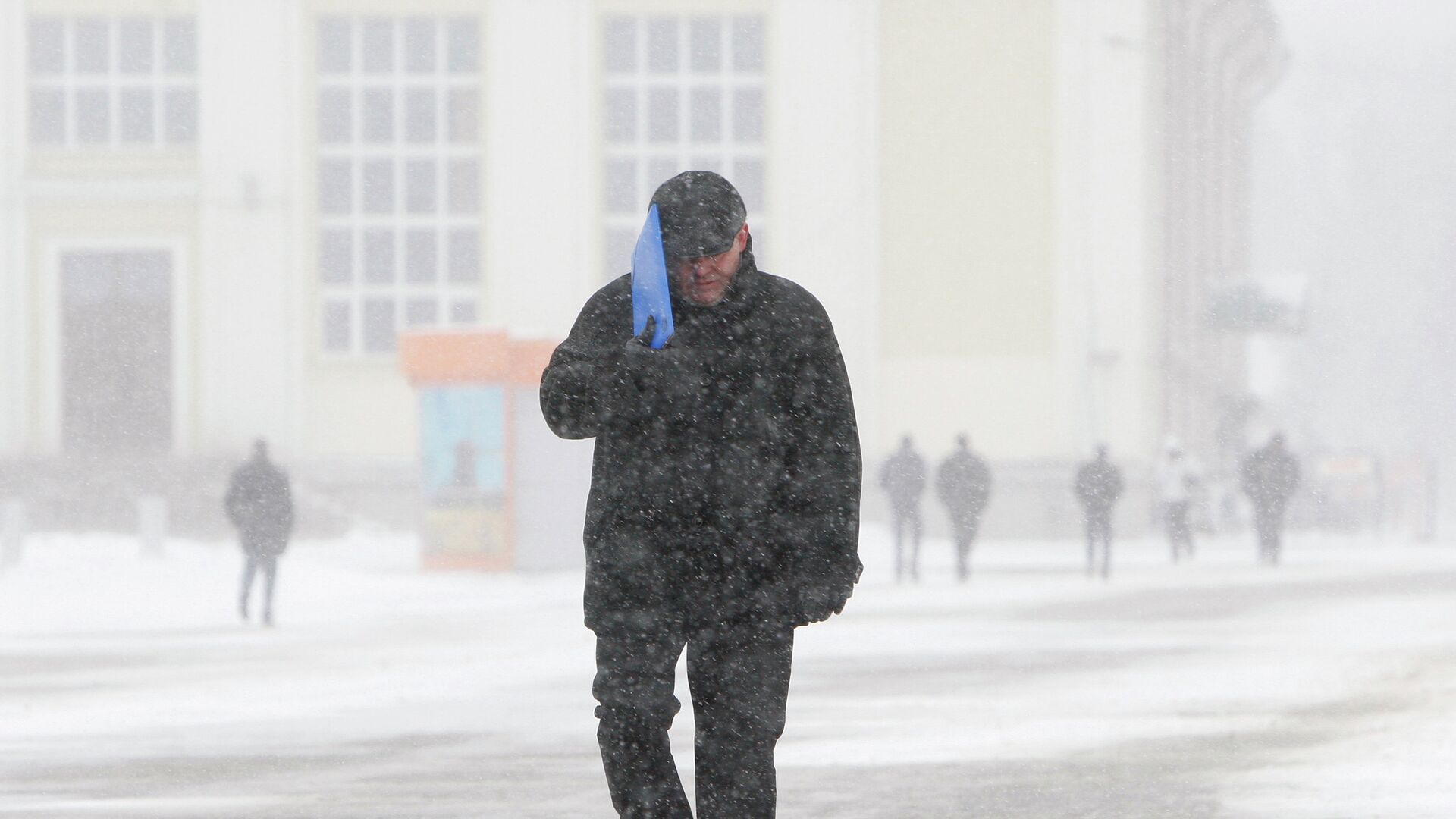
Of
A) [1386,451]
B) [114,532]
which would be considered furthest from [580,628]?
[1386,451]

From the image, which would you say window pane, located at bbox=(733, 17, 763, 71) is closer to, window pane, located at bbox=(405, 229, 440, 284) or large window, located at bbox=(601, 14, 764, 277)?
large window, located at bbox=(601, 14, 764, 277)

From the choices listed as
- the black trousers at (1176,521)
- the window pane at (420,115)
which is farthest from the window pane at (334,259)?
the black trousers at (1176,521)

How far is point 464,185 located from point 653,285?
33.2 metres

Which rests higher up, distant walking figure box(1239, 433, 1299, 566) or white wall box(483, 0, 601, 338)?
white wall box(483, 0, 601, 338)

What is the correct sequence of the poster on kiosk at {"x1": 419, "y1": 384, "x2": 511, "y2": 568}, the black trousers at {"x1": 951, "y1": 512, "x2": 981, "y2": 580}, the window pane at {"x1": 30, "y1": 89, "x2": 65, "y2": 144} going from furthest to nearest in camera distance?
the window pane at {"x1": 30, "y1": 89, "x2": 65, "y2": 144}, the poster on kiosk at {"x1": 419, "y1": 384, "x2": 511, "y2": 568}, the black trousers at {"x1": 951, "y1": 512, "x2": 981, "y2": 580}

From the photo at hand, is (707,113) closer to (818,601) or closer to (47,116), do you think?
(47,116)

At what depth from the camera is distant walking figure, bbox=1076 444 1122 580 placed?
24234 millimetres

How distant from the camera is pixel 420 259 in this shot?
36688 millimetres

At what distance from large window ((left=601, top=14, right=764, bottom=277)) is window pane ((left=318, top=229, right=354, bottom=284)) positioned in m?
3.90

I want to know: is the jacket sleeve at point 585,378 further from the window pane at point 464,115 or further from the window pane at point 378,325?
the window pane at point 464,115

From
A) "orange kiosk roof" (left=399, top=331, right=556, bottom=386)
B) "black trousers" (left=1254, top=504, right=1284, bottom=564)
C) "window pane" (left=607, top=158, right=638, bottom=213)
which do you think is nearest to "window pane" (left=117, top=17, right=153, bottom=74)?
"window pane" (left=607, top=158, right=638, bottom=213)

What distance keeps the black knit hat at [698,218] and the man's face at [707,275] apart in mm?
17

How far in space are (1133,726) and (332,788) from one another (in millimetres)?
3449

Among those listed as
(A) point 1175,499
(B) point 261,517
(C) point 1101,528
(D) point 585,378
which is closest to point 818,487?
(D) point 585,378
